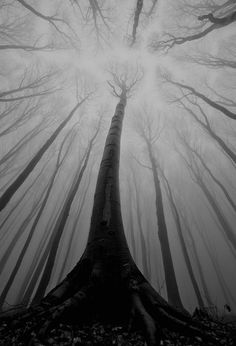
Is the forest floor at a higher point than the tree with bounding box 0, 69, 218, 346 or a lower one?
lower

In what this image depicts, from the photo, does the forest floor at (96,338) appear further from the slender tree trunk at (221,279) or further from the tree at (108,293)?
the slender tree trunk at (221,279)

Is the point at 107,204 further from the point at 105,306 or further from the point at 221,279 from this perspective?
the point at 221,279

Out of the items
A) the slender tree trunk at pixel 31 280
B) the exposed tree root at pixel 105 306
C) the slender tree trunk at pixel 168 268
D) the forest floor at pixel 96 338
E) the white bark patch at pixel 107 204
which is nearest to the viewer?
the forest floor at pixel 96 338

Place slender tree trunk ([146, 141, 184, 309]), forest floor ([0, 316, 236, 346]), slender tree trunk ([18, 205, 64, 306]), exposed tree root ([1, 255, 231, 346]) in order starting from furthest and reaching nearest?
slender tree trunk ([18, 205, 64, 306])
slender tree trunk ([146, 141, 184, 309])
exposed tree root ([1, 255, 231, 346])
forest floor ([0, 316, 236, 346])

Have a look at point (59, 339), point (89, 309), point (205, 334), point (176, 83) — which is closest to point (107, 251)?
point (89, 309)

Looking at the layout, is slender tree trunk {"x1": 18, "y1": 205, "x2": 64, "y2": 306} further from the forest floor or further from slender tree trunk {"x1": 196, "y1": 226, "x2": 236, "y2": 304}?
slender tree trunk {"x1": 196, "y1": 226, "x2": 236, "y2": 304}

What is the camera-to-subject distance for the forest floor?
129cm

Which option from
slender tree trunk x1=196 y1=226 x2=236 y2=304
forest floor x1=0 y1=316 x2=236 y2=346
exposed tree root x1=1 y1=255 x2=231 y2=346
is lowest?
forest floor x1=0 y1=316 x2=236 y2=346

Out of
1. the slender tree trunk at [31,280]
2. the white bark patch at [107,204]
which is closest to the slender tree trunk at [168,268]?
the white bark patch at [107,204]

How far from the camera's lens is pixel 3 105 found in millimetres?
19188

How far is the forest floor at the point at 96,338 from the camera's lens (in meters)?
1.29

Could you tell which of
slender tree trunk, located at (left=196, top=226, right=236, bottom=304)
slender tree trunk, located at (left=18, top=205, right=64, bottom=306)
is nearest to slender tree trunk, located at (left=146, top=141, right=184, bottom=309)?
slender tree trunk, located at (left=18, top=205, right=64, bottom=306)

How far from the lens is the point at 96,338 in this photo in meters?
1.38

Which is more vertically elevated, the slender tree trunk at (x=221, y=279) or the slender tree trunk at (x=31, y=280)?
the slender tree trunk at (x=221, y=279)
